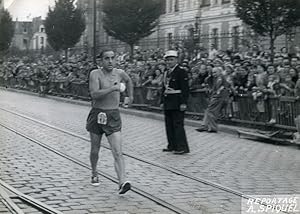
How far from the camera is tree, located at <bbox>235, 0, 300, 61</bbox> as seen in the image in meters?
20.8

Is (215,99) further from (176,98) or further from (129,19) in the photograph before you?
(129,19)

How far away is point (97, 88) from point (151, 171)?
7.08ft

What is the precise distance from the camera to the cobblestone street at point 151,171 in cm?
750

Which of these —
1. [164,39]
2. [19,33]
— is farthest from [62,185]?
[19,33]

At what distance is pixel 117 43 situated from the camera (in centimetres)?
3503

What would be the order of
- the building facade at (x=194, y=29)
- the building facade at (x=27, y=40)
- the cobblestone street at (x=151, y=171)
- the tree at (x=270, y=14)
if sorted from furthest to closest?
1. the building facade at (x=27, y=40)
2. the building facade at (x=194, y=29)
3. the tree at (x=270, y=14)
4. the cobblestone street at (x=151, y=171)

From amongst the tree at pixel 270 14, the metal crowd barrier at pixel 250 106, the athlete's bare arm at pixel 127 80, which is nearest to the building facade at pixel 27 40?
the metal crowd barrier at pixel 250 106

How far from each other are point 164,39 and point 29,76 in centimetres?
1208

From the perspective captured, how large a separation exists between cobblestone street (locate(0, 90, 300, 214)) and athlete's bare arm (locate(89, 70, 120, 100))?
129cm

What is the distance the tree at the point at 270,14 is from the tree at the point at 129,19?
36.0 ft

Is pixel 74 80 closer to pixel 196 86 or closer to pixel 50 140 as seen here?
pixel 196 86

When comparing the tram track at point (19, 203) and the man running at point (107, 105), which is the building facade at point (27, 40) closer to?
the man running at point (107, 105)

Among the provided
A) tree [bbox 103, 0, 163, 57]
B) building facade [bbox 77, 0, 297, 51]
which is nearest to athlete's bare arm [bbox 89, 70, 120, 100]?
building facade [bbox 77, 0, 297, 51]

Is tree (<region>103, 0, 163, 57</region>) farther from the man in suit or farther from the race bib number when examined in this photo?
the race bib number
